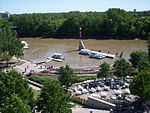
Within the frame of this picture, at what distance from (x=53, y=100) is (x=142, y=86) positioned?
436 inches

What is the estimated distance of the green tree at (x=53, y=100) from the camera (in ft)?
80.1

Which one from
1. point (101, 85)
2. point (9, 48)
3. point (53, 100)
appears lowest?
point (101, 85)

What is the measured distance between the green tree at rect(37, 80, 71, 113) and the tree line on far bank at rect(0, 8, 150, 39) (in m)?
75.0

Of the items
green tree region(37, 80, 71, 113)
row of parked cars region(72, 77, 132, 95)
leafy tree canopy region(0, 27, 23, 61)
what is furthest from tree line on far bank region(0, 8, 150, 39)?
green tree region(37, 80, 71, 113)

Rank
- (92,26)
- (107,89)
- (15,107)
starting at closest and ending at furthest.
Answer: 1. (15,107)
2. (107,89)
3. (92,26)

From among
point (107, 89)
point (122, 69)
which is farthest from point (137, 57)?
point (107, 89)

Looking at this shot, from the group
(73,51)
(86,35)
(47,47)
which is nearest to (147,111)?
(73,51)

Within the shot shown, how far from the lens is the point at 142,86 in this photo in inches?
1133

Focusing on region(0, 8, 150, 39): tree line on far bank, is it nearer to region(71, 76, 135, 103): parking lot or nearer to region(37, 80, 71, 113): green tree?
region(71, 76, 135, 103): parking lot

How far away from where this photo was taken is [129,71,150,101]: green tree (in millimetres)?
28484

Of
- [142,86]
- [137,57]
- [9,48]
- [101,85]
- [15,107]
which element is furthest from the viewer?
[9,48]

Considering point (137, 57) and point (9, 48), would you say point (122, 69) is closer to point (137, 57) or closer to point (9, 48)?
point (137, 57)

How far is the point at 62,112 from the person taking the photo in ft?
79.7

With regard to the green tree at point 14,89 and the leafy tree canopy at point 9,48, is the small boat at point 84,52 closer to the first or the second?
the leafy tree canopy at point 9,48
